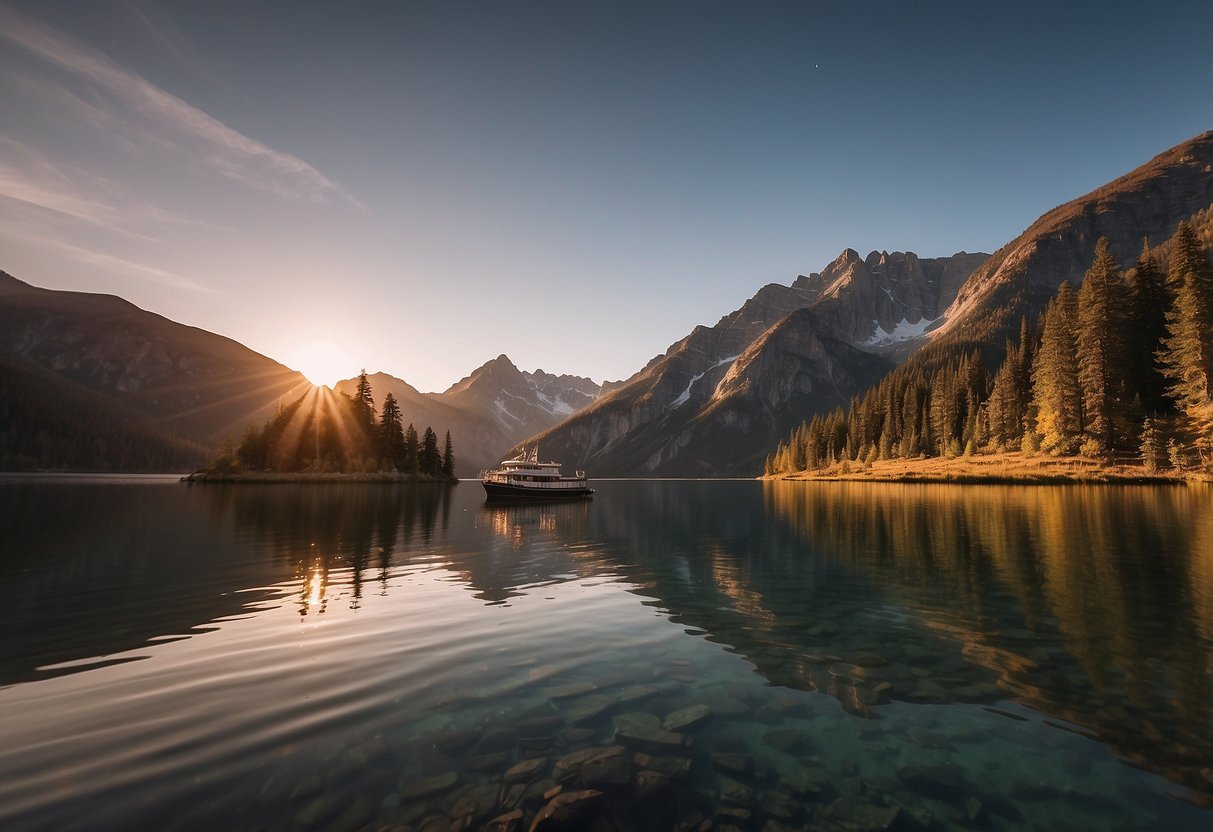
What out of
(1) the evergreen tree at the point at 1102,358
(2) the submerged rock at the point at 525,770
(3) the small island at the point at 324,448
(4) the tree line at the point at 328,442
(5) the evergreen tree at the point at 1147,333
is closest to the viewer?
(2) the submerged rock at the point at 525,770

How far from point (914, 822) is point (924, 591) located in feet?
59.4

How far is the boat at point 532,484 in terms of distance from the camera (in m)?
97.7

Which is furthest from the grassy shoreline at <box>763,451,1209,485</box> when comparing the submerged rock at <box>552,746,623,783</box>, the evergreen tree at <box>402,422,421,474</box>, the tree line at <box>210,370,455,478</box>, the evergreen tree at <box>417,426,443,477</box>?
the evergreen tree at <box>417,426,443,477</box>

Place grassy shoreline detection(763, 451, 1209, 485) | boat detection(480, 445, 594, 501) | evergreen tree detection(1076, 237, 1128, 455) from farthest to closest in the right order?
boat detection(480, 445, 594, 501), evergreen tree detection(1076, 237, 1128, 455), grassy shoreline detection(763, 451, 1209, 485)

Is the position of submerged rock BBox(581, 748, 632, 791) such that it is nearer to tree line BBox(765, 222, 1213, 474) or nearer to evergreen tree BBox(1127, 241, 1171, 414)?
tree line BBox(765, 222, 1213, 474)

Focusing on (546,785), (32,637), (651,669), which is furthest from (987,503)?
(32,637)

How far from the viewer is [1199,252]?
87.1 meters

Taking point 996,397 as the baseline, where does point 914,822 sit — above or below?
below

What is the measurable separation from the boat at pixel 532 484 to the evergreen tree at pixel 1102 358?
293 feet

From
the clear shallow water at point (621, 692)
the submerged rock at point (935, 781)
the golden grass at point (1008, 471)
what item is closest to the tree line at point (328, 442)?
the golden grass at point (1008, 471)

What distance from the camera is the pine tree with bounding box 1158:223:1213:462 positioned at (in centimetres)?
7831

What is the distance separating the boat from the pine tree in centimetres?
9639

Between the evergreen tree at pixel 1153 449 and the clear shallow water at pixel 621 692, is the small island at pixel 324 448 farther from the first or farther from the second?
the evergreen tree at pixel 1153 449

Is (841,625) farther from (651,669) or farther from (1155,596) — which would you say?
(1155,596)
